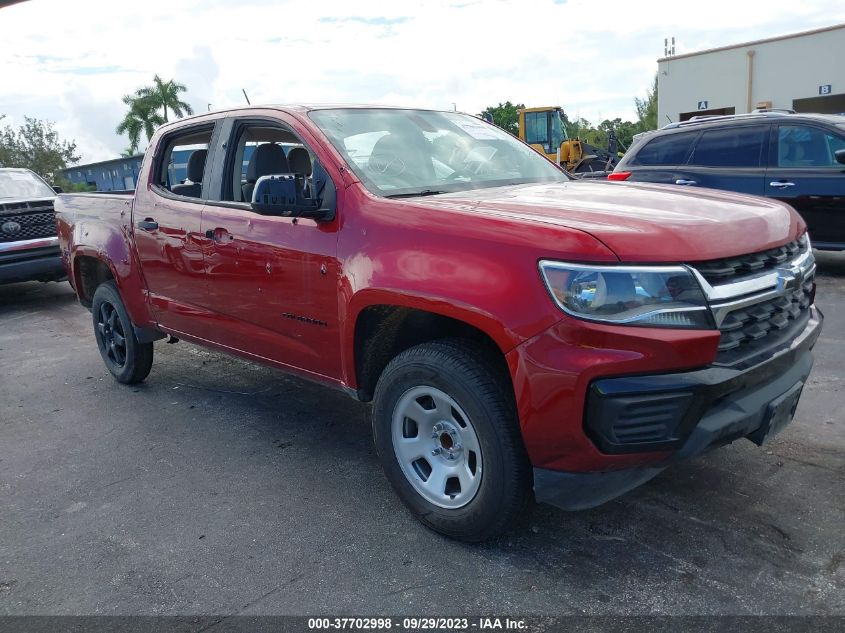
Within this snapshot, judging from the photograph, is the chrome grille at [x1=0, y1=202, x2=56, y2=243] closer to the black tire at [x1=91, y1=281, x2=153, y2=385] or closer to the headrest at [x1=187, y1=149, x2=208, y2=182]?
the black tire at [x1=91, y1=281, x2=153, y2=385]

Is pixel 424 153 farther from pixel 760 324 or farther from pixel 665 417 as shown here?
pixel 665 417

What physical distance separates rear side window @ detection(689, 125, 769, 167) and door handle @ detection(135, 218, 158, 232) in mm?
5935

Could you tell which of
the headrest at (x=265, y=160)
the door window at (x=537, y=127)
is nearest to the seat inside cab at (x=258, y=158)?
the headrest at (x=265, y=160)

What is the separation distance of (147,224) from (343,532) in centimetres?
257

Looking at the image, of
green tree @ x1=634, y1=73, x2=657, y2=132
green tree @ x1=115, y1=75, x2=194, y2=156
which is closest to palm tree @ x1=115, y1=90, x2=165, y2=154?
green tree @ x1=115, y1=75, x2=194, y2=156

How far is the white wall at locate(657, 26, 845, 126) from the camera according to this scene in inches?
1110

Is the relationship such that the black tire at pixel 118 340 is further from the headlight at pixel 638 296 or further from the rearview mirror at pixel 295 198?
the headlight at pixel 638 296

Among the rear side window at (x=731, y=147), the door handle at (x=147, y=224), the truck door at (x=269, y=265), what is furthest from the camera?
Result: the rear side window at (x=731, y=147)

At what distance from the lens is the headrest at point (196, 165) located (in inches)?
180

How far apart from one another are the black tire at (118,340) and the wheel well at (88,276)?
144 millimetres

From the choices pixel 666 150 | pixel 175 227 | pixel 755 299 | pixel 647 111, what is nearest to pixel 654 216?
pixel 755 299

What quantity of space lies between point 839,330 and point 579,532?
3761 mm

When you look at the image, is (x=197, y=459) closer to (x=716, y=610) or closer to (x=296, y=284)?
(x=296, y=284)

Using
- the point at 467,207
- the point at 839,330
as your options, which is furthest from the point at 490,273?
the point at 839,330
